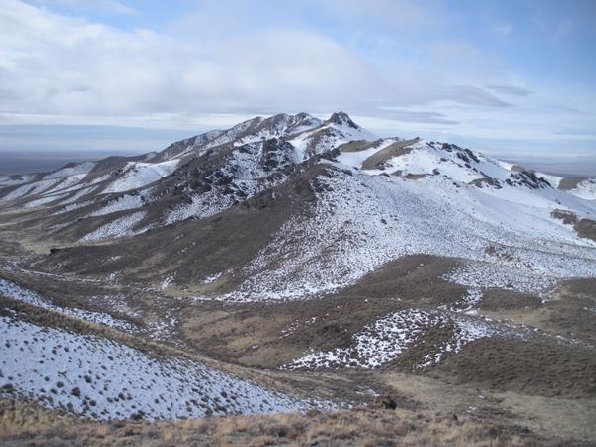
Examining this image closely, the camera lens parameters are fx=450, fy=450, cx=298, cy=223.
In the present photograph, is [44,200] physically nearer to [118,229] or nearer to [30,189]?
[30,189]

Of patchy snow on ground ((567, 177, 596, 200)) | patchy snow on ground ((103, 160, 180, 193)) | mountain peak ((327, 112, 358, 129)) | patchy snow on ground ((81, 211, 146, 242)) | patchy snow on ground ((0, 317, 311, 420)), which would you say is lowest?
patchy snow on ground ((81, 211, 146, 242))

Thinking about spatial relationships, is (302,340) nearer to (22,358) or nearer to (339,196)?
(22,358)

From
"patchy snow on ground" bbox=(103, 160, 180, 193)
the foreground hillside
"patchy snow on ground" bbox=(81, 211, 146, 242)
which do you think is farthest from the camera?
"patchy snow on ground" bbox=(103, 160, 180, 193)

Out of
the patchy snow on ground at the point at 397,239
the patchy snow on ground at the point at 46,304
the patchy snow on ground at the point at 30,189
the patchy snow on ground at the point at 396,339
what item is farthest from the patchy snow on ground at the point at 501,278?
the patchy snow on ground at the point at 30,189

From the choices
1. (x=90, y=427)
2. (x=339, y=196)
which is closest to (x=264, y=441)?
(x=90, y=427)

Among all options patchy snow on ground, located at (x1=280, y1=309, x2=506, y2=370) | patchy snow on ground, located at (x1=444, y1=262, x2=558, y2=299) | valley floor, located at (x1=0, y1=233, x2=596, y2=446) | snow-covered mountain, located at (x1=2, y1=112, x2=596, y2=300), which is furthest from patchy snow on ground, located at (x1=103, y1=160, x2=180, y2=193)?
patchy snow on ground, located at (x1=280, y1=309, x2=506, y2=370)

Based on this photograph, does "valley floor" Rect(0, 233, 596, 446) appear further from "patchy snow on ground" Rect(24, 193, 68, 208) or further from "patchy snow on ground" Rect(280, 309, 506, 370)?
"patchy snow on ground" Rect(24, 193, 68, 208)
